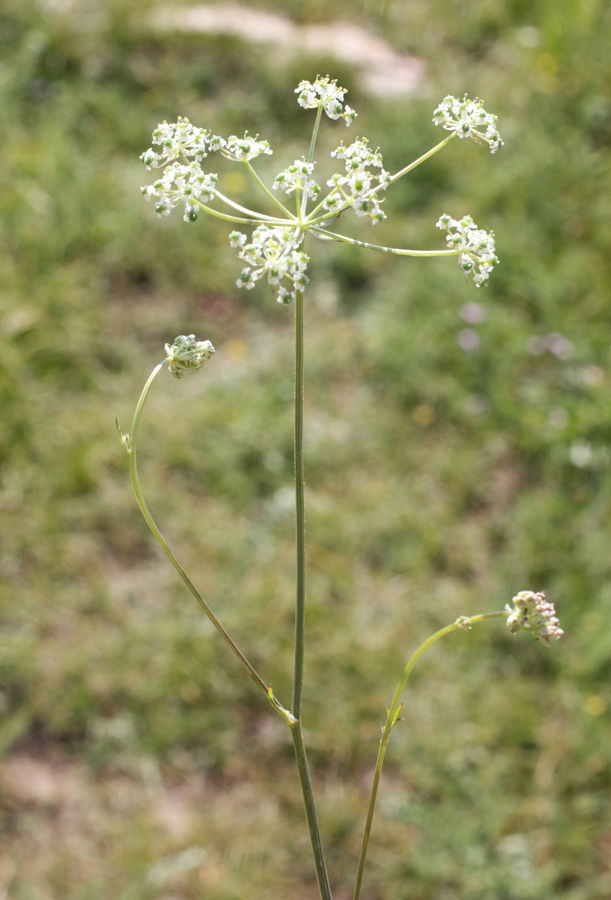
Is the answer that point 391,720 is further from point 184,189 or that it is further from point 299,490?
point 184,189

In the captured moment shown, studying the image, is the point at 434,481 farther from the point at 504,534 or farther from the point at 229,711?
the point at 229,711

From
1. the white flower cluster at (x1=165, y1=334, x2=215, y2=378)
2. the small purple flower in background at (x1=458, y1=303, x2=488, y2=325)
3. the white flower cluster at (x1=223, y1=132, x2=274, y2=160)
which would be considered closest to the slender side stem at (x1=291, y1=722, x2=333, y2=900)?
the white flower cluster at (x1=165, y1=334, x2=215, y2=378)

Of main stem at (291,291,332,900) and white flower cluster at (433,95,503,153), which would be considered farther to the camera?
white flower cluster at (433,95,503,153)

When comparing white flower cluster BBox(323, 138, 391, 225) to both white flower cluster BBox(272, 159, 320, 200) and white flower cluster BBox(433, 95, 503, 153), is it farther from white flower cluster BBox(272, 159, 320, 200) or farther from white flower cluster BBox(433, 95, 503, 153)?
white flower cluster BBox(433, 95, 503, 153)

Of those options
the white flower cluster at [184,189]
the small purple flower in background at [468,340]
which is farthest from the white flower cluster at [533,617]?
the small purple flower in background at [468,340]

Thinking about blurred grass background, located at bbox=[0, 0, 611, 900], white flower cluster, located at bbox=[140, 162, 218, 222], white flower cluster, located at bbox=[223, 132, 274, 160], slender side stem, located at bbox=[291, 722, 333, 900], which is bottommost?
slender side stem, located at bbox=[291, 722, 333, 900]

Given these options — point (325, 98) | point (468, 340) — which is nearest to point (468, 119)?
point (325, 98)

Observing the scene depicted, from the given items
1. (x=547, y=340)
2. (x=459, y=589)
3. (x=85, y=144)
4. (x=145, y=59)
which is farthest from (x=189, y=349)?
(x=145, y=59)
